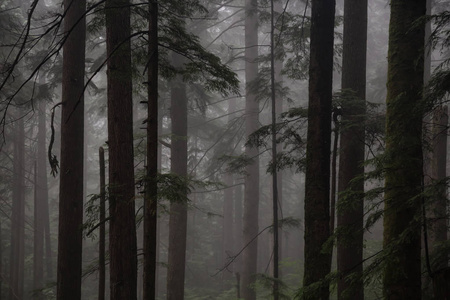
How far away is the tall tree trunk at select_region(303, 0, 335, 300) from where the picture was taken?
5938 millimetres

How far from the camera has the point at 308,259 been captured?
601 cm

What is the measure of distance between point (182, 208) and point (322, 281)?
8445mm

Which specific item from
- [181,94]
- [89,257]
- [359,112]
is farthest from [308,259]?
[89,257]

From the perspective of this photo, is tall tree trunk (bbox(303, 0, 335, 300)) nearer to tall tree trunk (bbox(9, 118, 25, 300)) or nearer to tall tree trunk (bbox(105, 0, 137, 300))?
tall tree trunk (bbox(105, 0, 137, 300))

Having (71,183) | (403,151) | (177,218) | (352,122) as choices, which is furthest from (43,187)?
(403,151)

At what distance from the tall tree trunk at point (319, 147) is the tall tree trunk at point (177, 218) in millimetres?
6543

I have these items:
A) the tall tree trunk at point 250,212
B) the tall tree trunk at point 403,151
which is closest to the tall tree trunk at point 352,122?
the tall tree trunk at point 403,151

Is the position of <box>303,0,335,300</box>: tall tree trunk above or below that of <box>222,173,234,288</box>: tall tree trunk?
above

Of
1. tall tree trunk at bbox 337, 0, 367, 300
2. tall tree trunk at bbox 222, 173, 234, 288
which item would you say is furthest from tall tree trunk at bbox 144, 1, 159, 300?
tall tree trunk at bbox 222, 173, 234, 288

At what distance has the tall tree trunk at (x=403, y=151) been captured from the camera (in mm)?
4727

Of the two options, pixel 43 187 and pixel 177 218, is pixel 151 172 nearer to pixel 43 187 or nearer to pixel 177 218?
pixel 177 218

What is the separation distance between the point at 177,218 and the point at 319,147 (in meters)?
8.08

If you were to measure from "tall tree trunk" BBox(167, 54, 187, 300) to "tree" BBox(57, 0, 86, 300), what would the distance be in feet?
12.0

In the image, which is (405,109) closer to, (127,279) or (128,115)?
(128,115)
